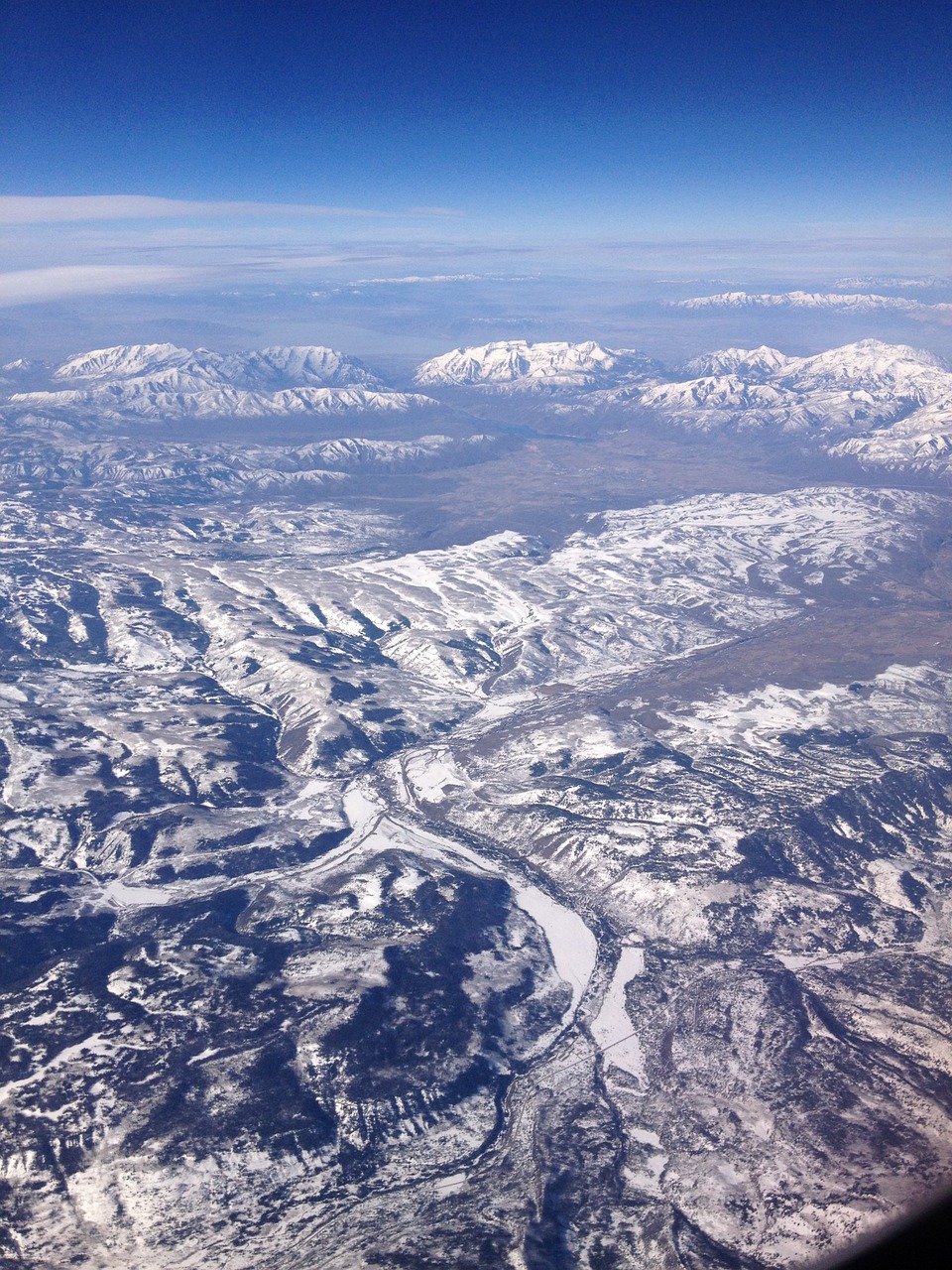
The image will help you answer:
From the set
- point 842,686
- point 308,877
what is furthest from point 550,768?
point 842,686

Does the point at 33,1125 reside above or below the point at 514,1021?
above

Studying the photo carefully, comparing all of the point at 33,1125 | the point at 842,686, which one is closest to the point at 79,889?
the point at 33,1125

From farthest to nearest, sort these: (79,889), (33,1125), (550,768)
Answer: (550,768) < (79,889) < (33,1125)

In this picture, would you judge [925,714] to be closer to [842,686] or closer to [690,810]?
[842,686]

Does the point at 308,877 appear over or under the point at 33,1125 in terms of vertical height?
under

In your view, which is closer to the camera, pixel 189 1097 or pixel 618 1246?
pixel 618 1246

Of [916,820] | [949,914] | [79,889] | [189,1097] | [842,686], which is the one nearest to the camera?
[189,1097]

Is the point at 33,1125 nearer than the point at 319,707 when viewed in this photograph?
Yes

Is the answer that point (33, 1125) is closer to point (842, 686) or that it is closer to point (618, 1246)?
point (618, 1246)

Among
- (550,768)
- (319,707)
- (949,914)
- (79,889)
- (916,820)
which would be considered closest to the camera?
(949,914)
